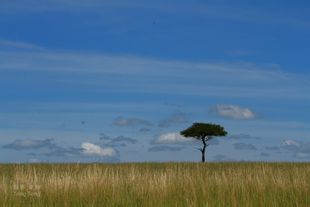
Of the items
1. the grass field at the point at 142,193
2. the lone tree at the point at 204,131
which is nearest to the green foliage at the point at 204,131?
the lone tree at the point at 204,131

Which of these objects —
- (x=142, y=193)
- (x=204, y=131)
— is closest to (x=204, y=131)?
(x=204, y=131)

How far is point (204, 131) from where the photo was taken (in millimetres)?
70562

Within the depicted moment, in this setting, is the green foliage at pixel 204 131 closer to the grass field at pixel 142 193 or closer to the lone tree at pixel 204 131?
the lone tree at pixel 204 131

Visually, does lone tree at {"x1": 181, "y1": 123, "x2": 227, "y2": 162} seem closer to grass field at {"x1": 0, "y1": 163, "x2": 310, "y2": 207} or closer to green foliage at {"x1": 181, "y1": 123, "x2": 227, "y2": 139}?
green foliage at {"x1": 181, "y1": 123, "x2": 227, "y2": 139}

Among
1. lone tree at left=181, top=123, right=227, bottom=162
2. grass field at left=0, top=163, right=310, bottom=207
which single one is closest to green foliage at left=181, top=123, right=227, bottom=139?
lone tree at left=181, top=123, right=227, bottom=162

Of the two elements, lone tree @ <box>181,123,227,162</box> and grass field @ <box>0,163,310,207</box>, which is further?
lone tree @ <box>181,123,227,162</box>

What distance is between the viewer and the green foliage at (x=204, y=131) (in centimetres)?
7050

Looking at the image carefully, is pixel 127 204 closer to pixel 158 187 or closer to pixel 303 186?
pixel 158 187

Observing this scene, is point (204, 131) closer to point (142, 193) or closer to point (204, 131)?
point (204, 131)

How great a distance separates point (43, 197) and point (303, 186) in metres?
7.57

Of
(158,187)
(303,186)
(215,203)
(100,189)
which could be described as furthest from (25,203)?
(303,186)

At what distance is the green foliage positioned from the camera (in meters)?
70.5

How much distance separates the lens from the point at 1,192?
15898mm

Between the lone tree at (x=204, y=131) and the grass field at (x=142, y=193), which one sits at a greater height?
the lone tree at (x=204, y=131)
